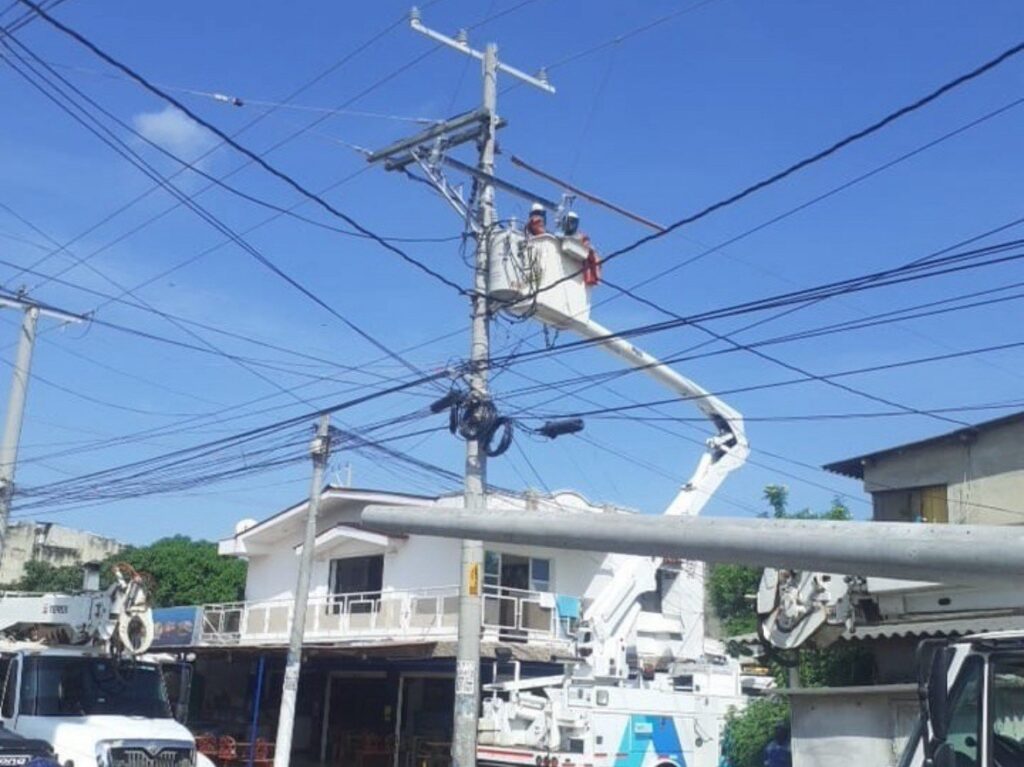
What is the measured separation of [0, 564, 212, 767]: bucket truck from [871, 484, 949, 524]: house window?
14823mm

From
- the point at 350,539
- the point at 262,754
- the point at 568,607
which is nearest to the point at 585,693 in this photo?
the point at 568,607

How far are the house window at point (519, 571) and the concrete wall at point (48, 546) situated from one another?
37066mm

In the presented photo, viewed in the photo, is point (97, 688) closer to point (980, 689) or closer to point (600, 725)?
point (600, 725)

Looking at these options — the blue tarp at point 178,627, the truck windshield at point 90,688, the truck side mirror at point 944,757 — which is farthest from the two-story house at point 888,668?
the blue tarp at point 178,627

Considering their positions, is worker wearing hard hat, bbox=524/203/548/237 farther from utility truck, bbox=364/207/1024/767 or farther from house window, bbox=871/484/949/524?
house window, bbox=871/484/949/524

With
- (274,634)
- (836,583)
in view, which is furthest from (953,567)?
(274,634)

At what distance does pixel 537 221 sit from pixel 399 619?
12.3 m

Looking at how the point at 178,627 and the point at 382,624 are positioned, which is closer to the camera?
the point at 382,624

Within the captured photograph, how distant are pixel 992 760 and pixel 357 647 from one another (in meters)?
21.4

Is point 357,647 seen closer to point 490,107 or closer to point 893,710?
point 490,107

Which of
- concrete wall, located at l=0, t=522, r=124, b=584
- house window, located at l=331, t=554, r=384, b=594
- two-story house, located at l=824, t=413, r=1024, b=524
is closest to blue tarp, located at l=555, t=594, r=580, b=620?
house window, located at l=331, t=554, r=384, b=594

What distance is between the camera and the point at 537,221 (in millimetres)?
18438

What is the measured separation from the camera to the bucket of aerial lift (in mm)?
17656

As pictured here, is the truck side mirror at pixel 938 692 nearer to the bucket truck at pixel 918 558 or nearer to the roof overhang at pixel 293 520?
the bucket truck at pixel 918 558
